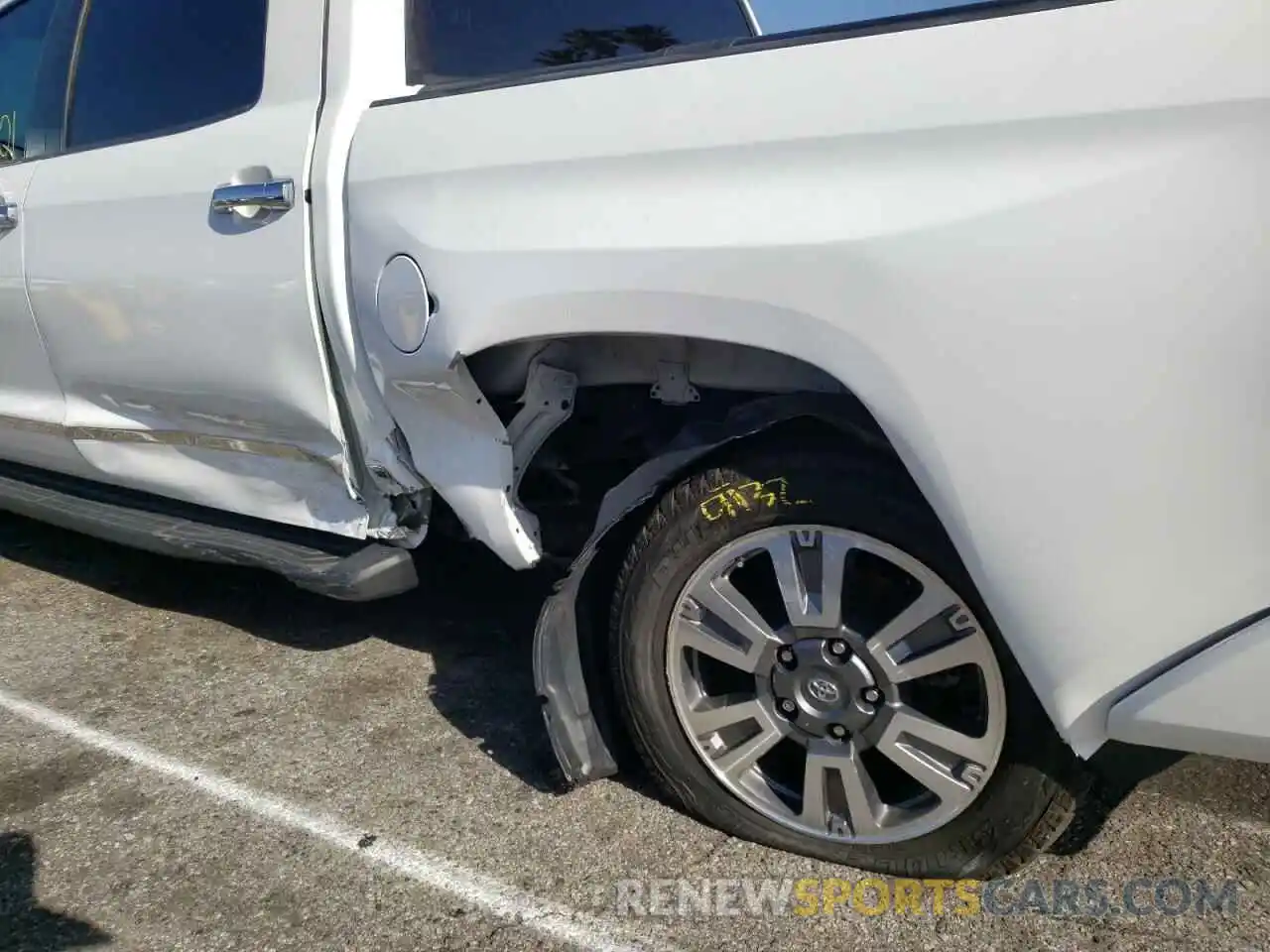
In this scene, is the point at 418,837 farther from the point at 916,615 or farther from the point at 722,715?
the point at 916,615

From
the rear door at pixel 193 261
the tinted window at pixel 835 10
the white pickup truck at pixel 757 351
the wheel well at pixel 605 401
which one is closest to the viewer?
the white pickup truck at pixel 757 351

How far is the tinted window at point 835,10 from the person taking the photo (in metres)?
1.76

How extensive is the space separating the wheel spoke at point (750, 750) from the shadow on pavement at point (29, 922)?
1.25 meters

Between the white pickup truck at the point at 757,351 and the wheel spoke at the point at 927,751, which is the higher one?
the white pickup truck at the point at 757,351

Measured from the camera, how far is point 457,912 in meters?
2.03

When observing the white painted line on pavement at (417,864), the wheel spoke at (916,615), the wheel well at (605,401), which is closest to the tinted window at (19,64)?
the white painted line on pavement at (417,864)

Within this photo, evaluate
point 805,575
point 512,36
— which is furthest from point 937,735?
point 512,36

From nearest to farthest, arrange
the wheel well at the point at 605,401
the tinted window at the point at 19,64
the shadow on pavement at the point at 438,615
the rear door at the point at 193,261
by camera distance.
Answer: the wheel well at the point at 605,401
the rear door at the point at 193,261
the shadow on pavement at the point at 438,615
the tinted window at the point at 19,64

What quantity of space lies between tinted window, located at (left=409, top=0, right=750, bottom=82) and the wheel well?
0.65 metres

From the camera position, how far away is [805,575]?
1965 mm

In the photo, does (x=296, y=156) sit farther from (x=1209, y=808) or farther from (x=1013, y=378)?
(x=1209, y=808)

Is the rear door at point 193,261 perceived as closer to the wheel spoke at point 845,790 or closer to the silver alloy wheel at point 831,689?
the silver alloy wheel at point 831,689

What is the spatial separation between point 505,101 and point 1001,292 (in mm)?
1033

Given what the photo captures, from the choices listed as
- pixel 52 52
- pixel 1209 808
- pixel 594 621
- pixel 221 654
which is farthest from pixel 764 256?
pixel 52 52
